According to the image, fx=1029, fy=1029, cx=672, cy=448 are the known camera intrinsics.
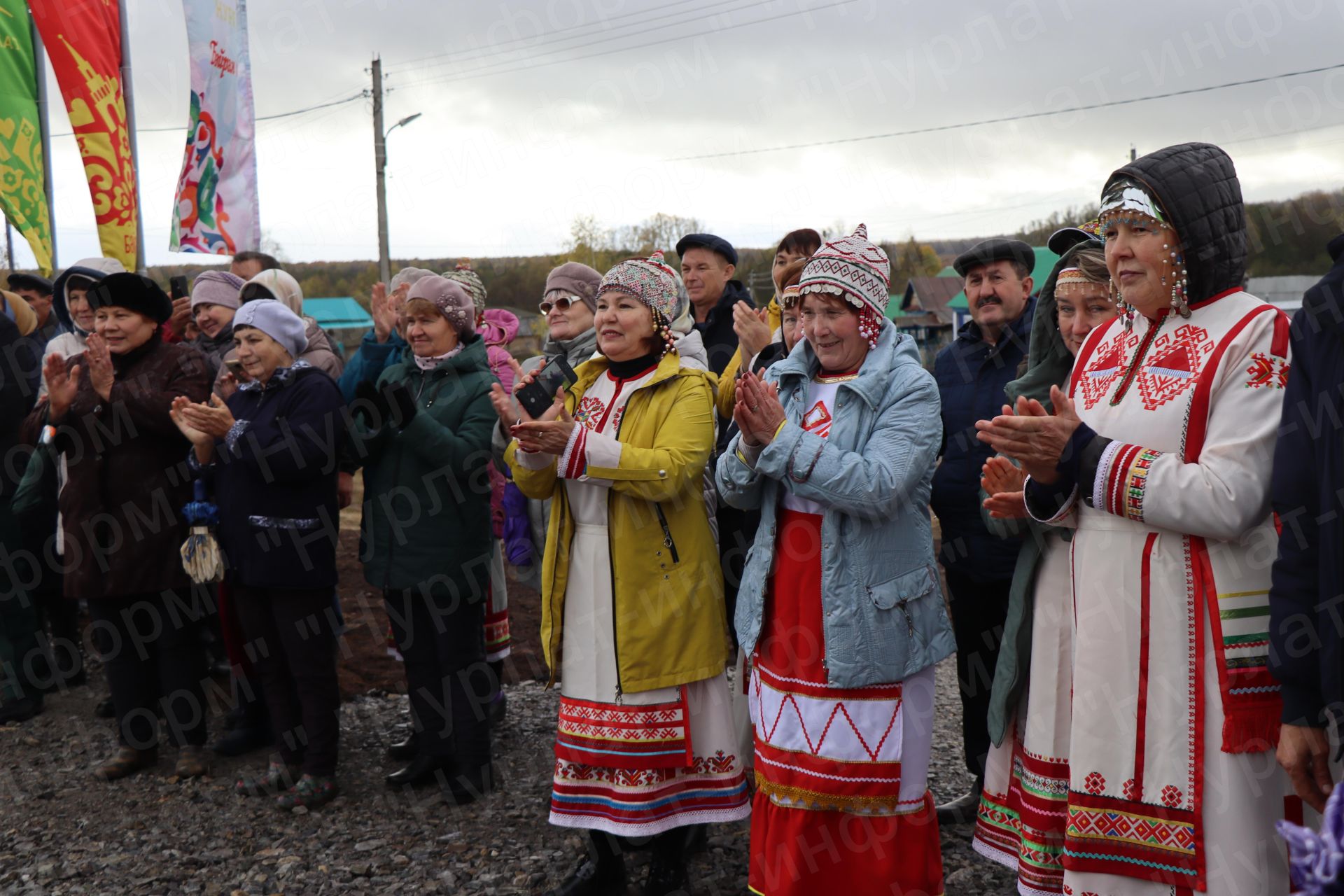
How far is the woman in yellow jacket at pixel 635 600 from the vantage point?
3.49m

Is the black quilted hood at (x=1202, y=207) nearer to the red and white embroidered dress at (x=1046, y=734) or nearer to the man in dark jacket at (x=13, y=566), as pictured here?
the red and white embroidered dress at (x=1046, y=734)

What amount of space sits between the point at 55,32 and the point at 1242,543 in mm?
7904

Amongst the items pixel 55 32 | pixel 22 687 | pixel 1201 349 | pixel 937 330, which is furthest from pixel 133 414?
pixel 937 330

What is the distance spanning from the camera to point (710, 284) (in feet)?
17.5

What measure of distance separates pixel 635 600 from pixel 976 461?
1.48 meters

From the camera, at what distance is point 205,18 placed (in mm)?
8617

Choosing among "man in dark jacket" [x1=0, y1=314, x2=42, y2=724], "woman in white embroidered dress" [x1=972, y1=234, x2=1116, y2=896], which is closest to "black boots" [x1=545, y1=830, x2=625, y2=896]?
"woman in white embroidered dress" [x1=972, y1=234, x2=1116, y2=896]

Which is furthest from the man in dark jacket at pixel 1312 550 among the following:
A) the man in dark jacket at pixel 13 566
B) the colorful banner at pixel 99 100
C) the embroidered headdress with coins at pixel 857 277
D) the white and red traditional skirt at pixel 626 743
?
the colorful banner at pixel 99 100

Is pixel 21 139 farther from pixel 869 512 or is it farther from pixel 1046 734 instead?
pixel 1046 734

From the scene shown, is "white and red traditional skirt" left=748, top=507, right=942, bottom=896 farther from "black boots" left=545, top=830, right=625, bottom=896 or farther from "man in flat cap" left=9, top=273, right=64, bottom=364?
"man in flat cap" left=9, top=273, right=64, bottom=364

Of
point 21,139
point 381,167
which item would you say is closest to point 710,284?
point 21,139

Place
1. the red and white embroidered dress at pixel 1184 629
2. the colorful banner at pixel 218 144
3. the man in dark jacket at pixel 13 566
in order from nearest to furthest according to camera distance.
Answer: the red and white embroidered dress at pixel 1184 629 < the man in dark jacket at pixel 13 566 < the colorful banner at pixel 218 144

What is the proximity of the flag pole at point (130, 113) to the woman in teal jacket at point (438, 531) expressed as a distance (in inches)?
163

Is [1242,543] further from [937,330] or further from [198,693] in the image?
[937,330]
